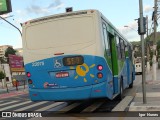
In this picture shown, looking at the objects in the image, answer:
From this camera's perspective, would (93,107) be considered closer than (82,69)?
No

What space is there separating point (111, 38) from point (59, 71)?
3375 mm

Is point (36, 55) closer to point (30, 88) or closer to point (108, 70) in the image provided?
point (30, 88)

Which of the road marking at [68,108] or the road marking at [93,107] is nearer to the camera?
the road marking at [93,107]

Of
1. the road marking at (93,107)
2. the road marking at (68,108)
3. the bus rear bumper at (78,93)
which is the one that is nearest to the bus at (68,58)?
the bus rear bumper at (78,93)

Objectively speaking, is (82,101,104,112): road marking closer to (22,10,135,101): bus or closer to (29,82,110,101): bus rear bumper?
(22,10,135,101): bus

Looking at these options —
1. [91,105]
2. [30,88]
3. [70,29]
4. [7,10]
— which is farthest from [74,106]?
[7,10]

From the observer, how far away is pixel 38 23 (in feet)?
38.8

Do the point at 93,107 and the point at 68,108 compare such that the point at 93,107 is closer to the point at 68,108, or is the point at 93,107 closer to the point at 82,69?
the point at 68,108

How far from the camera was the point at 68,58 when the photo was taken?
11.1 meters

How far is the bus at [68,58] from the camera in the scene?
1101 centimetres

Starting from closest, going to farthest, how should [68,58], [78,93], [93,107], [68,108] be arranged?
[78,93]
[68,58]
[93,107]
[68,108]

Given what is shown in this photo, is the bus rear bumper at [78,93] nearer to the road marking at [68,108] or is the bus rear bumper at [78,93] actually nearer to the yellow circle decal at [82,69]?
the yellow circle decal at [82,69]

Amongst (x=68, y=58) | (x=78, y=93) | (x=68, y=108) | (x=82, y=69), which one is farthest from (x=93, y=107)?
(x=68, y=58)

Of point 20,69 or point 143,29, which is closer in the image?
point 143,29
